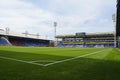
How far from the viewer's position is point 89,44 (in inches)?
4259

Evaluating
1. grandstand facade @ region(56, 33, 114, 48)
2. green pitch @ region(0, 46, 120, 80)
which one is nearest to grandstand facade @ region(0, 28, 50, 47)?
grandstand facade @ region(56, 33, 114, 48)

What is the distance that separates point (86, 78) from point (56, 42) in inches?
4606

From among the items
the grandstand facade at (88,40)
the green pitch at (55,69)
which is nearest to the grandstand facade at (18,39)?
the grandstand facade at (88,40)

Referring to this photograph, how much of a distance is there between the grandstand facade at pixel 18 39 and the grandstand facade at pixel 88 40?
12.7 m

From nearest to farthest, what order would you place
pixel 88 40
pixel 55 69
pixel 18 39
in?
pixel 55 69 → pixel 18 39 → pixel 88 40

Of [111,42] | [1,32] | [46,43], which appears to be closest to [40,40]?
[46,43]

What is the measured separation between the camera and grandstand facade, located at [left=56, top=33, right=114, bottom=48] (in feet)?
340

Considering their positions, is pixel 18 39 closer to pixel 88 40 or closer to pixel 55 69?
pixel 88 40

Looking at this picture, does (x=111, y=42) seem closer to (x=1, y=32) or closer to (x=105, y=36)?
(x=105, y=36)

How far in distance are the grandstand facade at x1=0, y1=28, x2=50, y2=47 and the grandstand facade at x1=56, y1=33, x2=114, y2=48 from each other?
12696 millimetres

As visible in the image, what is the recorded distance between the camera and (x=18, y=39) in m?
92.1

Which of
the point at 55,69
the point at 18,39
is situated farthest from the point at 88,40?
the point at 55,69

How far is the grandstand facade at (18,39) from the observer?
77.1 metres

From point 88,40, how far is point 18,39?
4473 cm
